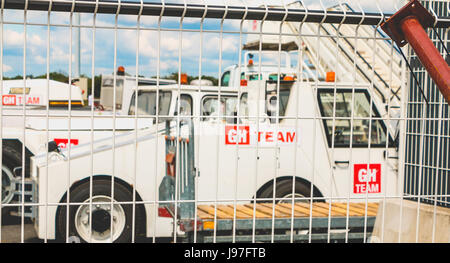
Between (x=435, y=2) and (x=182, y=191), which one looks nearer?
(x=435, y=2)

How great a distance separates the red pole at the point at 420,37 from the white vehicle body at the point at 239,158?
2721 millimetres

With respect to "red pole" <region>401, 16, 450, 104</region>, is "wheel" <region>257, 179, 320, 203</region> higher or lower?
lower

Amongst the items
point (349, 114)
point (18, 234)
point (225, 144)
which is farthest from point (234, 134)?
point (18, 234)

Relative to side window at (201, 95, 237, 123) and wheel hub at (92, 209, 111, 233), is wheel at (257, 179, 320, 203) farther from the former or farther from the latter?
wheel hub at (92, 209, 111, 233)

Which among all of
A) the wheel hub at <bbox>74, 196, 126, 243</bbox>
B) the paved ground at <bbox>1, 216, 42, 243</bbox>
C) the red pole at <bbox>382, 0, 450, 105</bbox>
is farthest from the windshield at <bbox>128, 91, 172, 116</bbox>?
the red pole at <bbox>382, 0, 450, 105</bbox>

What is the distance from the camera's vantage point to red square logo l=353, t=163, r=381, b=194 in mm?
6180

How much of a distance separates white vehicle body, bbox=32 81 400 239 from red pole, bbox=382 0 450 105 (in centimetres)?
272

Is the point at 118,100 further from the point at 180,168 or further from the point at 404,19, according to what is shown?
the point at 404,19

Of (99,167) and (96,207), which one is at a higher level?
(99,167)

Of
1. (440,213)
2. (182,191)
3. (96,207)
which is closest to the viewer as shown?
(440,213)

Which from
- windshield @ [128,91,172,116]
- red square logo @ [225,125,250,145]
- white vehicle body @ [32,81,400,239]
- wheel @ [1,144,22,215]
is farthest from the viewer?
wheel @ [1,144,22,215]

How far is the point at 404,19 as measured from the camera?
332cm
